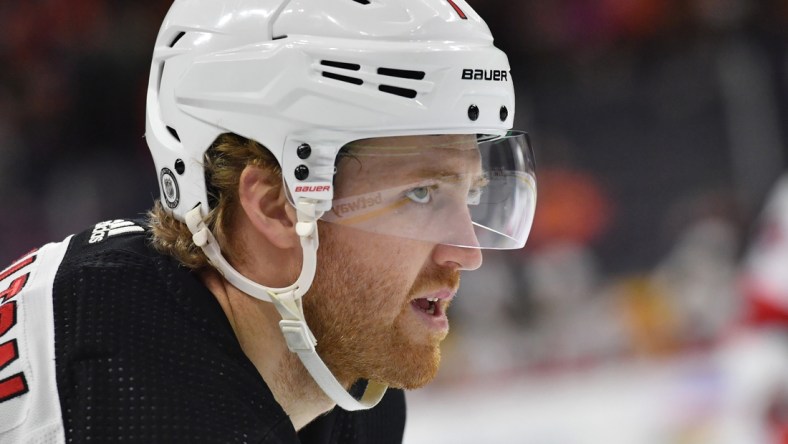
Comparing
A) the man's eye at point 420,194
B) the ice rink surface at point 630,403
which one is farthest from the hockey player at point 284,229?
the ice rink surface at point 630,403

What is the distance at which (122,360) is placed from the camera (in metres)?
1.63

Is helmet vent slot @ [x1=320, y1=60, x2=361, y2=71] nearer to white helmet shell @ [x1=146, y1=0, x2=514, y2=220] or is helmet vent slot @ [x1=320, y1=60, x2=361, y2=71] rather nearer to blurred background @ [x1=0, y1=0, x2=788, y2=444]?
white helmet shell @ [x1=146, y1=0, x2=514, y2=220]

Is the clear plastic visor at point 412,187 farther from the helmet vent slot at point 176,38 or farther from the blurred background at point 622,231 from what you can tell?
the blurred background at point 622,231

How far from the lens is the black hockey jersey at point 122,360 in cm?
158

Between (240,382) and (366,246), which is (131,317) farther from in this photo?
(366,246)

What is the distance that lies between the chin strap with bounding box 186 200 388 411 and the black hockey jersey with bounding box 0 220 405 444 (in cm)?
6

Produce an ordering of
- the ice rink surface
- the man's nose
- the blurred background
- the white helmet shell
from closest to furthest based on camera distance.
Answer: the white helmet shell, the man's nose, the ice rink surface, the blurred background

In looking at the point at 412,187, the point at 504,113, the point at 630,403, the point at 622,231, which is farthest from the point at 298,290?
the point at 622,231

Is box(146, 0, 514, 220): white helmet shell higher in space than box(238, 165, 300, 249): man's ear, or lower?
higher

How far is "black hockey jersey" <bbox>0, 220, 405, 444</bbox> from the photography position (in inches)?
62.2

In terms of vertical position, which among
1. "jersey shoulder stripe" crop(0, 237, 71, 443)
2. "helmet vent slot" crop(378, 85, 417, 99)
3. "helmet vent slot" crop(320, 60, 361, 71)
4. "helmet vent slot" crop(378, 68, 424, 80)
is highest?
"helmet vent slot" crop(320, 60, 361, 71)

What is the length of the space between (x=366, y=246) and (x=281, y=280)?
15 cm

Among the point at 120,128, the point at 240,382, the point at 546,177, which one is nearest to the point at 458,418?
the point at 546,177

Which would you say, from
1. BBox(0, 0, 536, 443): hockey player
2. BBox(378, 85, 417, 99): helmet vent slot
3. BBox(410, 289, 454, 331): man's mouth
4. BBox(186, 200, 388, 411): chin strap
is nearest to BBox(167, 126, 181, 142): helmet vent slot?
BBox(0, 0, 536, 443): hockey player
